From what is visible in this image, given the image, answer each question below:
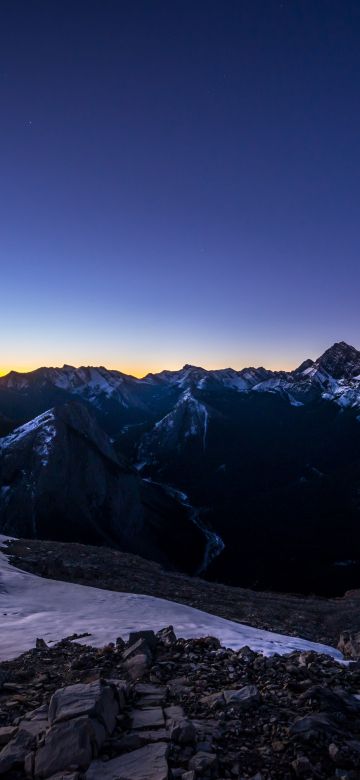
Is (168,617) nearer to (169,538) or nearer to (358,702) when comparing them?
(358,702)

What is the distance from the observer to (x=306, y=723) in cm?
565

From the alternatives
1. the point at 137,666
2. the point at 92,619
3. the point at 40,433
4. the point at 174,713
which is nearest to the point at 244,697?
the point at 174,713

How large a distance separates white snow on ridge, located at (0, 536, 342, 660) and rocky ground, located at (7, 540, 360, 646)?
2.71 m

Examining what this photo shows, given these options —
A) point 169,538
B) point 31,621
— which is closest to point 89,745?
point 31,621

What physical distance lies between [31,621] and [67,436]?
76.8 meters

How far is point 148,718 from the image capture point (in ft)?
20.0

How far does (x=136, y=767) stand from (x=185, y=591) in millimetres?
20480

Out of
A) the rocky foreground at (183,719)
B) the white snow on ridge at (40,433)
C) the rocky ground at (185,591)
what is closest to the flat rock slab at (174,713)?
the rocky foreground at (183,719)

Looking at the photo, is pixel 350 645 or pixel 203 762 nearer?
pixel 203 762

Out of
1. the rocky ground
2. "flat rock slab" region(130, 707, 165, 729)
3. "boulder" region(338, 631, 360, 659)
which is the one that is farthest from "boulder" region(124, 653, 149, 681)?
the rocky ground

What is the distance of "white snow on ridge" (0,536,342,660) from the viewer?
464 inches

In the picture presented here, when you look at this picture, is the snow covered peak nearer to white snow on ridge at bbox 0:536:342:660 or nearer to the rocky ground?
the rocky ground

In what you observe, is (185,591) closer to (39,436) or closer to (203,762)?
(203,762)

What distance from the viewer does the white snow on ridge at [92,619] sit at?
11797mm
